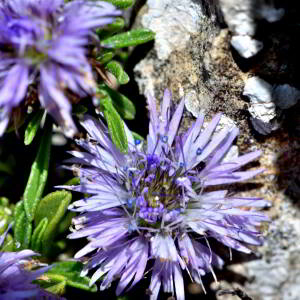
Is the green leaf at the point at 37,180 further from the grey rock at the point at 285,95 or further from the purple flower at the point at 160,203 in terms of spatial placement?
the grey rock at the point at 285,95

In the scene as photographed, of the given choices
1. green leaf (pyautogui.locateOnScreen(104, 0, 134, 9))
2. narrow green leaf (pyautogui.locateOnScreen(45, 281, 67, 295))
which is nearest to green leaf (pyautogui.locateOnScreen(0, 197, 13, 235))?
narrow green leaf (pyautogui.locateOnScreen(45, 281, 67, 295))

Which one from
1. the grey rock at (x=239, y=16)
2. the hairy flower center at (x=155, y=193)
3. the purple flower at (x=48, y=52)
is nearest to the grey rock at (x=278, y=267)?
the hairy flower center at (x=155, y=193)

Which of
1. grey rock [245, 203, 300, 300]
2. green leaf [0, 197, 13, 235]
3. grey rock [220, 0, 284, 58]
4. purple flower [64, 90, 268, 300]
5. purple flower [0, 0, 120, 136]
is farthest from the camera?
grey rock [245, 203, 300, 300]

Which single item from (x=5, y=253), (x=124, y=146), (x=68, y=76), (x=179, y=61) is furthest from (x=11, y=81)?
(x=179, y=61)

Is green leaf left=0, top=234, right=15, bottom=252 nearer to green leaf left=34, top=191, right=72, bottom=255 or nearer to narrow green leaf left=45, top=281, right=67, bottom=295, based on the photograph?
green leaf left=34, top=191, right=72, bottom=255

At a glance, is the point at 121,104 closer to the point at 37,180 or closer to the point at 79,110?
the point at 79,110

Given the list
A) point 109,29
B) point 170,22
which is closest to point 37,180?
point 109,29
